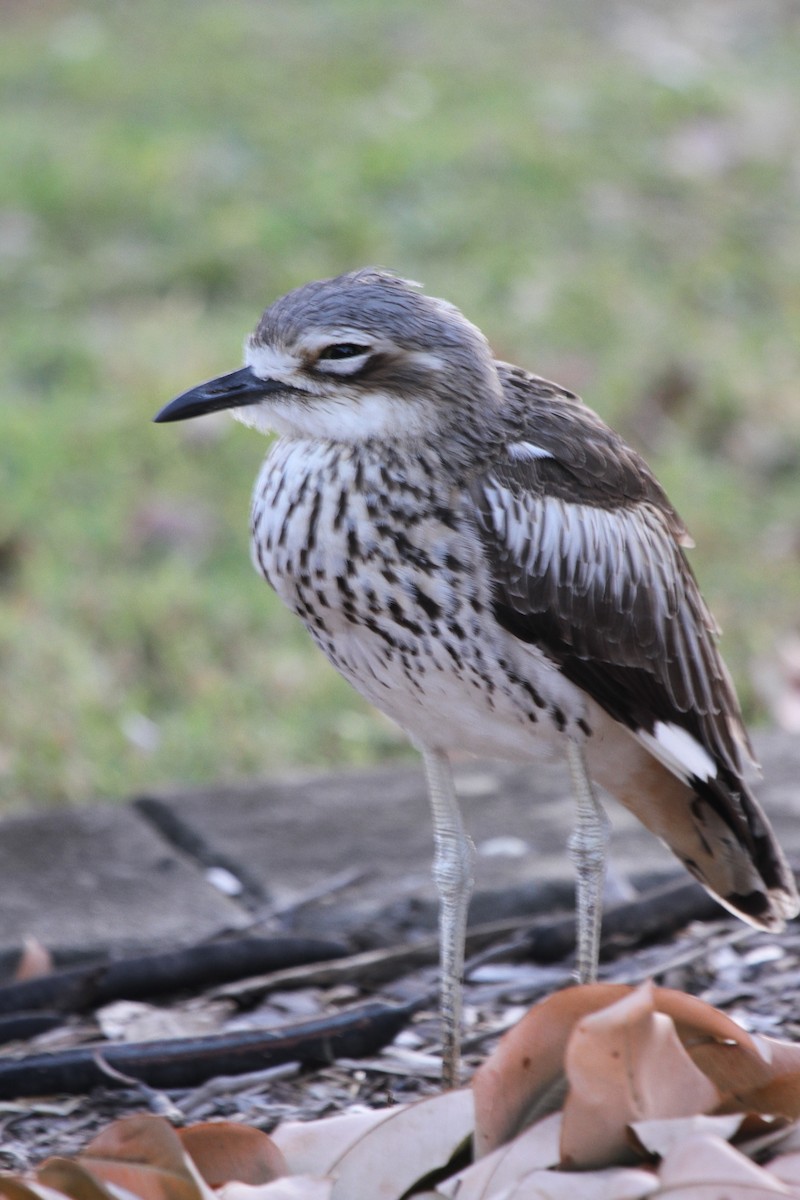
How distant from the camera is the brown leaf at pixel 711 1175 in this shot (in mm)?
2229

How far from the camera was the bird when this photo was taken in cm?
302

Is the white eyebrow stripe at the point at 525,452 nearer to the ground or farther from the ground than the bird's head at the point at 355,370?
nearer to the ground

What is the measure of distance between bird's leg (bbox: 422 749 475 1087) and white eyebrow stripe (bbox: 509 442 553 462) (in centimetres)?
57

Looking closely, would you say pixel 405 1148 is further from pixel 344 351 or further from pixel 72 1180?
pixel 344 351

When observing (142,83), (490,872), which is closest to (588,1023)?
(490,872)

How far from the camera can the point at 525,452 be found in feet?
10.4

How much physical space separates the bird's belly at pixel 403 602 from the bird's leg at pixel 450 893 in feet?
0.69

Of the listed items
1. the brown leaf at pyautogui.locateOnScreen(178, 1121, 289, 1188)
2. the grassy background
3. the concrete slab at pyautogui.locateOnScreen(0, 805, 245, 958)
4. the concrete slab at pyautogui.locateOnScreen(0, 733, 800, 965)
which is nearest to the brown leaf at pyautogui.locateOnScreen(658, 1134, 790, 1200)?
the brown leaf at pyautogui.locateOnScreen(178, 1121, 289, 1188)

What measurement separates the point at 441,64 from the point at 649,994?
8692 mm

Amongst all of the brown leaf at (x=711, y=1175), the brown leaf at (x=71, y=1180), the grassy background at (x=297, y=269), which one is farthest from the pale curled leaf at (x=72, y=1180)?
the grassy background at (x=297, y=269)

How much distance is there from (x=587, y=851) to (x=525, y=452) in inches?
29.1

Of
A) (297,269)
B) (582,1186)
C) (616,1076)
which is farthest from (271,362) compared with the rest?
(297,269)

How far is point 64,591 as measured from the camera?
558 cm

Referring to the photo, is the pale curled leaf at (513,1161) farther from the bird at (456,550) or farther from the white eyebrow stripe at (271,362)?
the white eyebrow stripe at (271,362)
